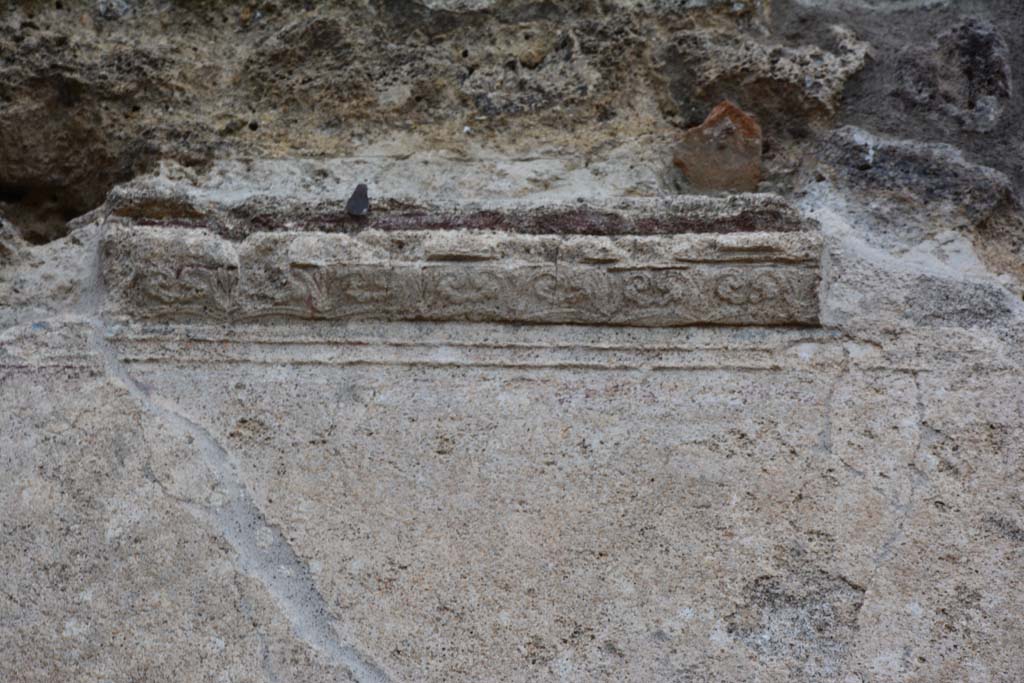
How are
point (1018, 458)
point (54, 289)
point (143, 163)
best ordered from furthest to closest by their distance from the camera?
1. point (143, 163)
2. point (54, 289)
3. point (1018, 458)

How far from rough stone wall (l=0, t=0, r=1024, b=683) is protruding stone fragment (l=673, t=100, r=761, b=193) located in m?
0.03

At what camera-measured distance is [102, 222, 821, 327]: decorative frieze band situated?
1.87 m

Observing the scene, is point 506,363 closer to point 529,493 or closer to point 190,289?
point 529,493

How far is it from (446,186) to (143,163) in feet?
1.66

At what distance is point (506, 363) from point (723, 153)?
508 millimetres

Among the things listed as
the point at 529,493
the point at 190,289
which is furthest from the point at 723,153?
the point at 190,289

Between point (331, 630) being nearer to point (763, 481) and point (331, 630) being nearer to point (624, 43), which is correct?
point (763, 481)

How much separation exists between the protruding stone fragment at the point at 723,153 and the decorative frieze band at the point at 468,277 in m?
0.18

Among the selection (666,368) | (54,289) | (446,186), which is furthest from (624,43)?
(54,289)

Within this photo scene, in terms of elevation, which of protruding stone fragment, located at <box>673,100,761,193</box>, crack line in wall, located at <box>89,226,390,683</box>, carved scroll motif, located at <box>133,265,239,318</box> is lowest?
crack line in wall, located at <box>89,226,390,683</box>

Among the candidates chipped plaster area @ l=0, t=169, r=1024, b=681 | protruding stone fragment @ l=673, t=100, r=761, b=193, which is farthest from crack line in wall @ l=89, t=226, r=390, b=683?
protruding stone fragment @ l=673, t=100, r=761, b=193

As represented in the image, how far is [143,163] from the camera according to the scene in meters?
2.14

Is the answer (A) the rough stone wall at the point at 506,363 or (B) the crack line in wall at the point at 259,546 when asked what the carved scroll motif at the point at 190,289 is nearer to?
(A) the rough stone wall at the point at 506,363

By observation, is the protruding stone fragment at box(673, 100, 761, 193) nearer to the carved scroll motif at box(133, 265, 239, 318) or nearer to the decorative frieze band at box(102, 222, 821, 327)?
the decorative frieze band at box(102, 222, 821, 327)
